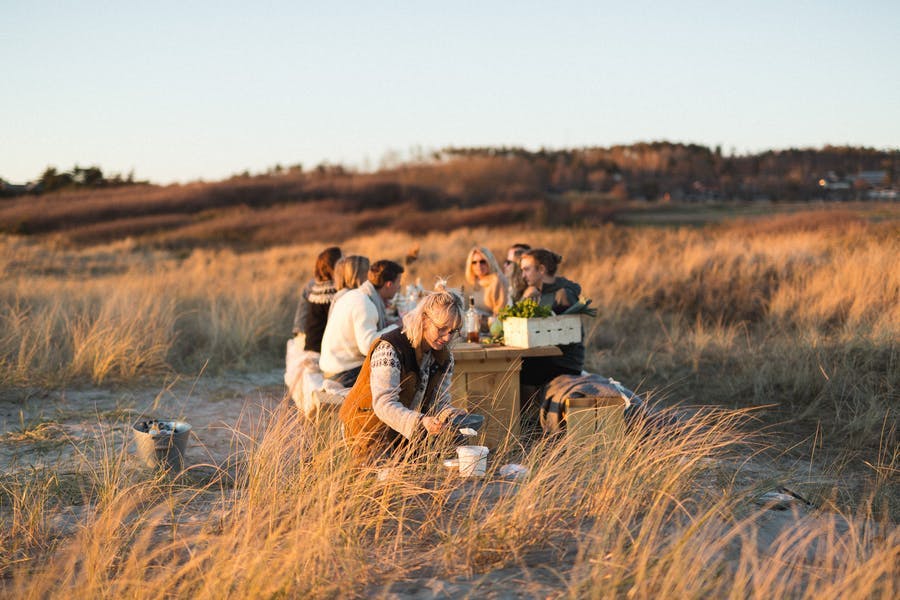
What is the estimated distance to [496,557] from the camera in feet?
11.7

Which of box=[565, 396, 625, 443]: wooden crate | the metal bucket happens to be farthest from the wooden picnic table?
the metal bucket

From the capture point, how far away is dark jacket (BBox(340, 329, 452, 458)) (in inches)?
170

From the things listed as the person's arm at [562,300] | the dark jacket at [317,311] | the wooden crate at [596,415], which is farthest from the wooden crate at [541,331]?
the dark jacket at [317,311]

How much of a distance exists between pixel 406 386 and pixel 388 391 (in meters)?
0.14

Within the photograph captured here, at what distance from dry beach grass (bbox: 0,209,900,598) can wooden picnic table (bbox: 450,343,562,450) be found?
14.7 inches

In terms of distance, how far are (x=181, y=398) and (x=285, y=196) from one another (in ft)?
96.7

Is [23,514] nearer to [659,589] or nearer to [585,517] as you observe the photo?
[585,517]

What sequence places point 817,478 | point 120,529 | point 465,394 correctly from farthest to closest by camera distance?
1. point 465,394
2. point 817,478
3. point 120,529

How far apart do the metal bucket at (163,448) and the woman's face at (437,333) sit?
6.48 feet

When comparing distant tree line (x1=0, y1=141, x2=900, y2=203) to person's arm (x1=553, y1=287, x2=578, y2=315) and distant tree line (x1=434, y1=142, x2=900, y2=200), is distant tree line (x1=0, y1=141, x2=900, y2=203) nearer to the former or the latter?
distant tree line (x1=434, y1=142, x2=900, y2=200)

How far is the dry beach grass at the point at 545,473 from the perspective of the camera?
10.8 ft

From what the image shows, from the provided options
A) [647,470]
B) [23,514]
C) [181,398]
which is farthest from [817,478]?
[181,398]

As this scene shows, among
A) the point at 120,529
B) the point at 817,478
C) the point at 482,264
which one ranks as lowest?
the point at 817,478

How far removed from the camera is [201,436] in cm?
642
